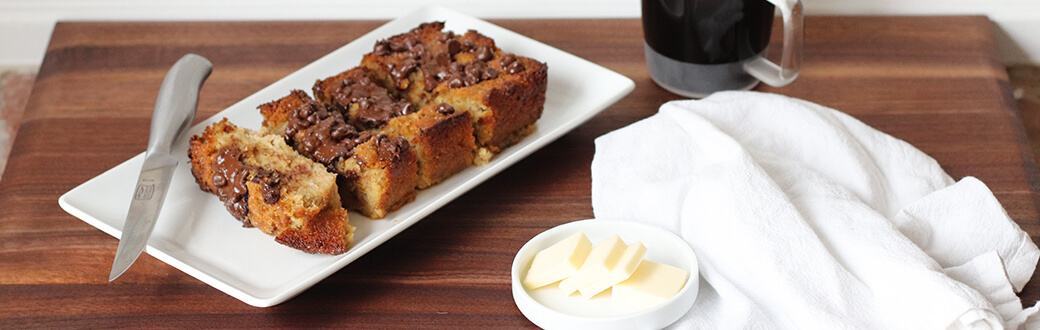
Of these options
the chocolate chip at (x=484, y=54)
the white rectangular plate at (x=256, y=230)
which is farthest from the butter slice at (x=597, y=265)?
the chocolate chip at (x=484, y=54)

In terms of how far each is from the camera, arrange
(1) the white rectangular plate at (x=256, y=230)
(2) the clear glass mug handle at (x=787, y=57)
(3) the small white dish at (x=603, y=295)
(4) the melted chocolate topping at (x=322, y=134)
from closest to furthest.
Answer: (3) the small white dish at (x=603, y=295) → (1) the white rectangular plate at (x=256, y=230) → (4) the melted chocolate topping at (x=322, y=134) → (2) the clear glass mug handle at (x=787, y=57)

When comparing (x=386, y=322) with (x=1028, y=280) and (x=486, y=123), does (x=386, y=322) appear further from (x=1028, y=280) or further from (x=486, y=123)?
(x=1028, y=280)

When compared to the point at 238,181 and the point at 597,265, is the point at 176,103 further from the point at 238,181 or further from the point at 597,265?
the point at 597,265

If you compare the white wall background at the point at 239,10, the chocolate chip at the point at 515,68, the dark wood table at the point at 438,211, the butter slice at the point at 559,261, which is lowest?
the white wall background at the point at 239,10

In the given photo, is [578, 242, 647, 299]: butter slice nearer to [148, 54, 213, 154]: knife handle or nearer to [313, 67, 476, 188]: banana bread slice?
[313, 67, 476, 188]: banana bread slice

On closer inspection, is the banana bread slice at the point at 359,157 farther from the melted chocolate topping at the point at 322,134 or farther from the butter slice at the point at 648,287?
the butter slice at the point at 648,287

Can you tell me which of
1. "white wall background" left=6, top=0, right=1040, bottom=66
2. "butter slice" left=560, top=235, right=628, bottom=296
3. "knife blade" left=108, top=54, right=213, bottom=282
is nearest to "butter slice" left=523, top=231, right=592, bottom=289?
"butter slice" left=560, top=235, right=628, bottom=296
